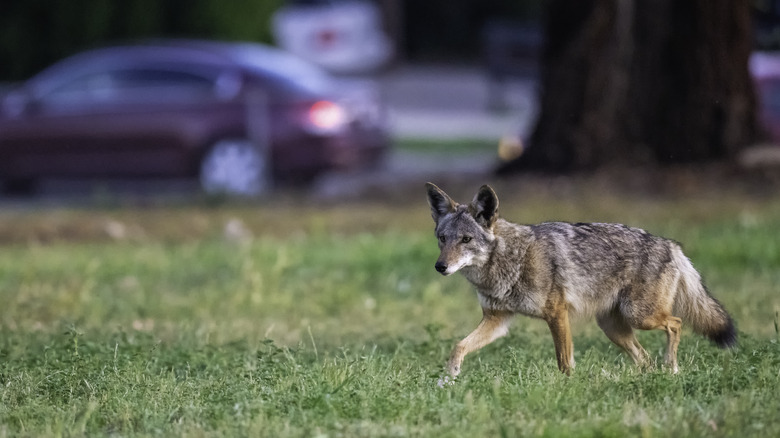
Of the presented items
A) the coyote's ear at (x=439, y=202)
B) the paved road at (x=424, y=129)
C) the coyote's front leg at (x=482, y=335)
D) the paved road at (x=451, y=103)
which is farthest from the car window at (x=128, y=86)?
the coyote's front leg at (x=482, y=335)

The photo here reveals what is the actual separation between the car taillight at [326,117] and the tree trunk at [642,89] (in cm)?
351

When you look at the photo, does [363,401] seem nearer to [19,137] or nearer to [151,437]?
[151,437]

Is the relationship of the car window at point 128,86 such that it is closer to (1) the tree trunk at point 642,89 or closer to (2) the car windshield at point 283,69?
(2) the car windshield at point 283,69

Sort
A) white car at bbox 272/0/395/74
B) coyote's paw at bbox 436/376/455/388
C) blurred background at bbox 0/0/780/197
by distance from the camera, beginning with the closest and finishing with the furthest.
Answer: coyote's paw at bbox 436/376/455/388, blurred background at bbox 0/0/780/197, white car at bbox 272/0/395/74

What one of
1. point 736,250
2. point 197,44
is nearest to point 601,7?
point 736,250

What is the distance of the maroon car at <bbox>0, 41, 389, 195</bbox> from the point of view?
54.1 ft

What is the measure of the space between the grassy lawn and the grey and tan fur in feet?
Answer: 0.62

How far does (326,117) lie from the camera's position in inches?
655

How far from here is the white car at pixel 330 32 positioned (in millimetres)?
32312

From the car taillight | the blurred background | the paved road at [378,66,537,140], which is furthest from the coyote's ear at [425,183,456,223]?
the paved road at [378,66,537,140]

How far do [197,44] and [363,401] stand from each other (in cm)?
1339

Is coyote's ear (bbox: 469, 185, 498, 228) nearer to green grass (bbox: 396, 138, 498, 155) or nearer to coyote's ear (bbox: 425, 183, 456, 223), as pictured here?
coyote's ear (bbox: 425, 183, 456, 223)

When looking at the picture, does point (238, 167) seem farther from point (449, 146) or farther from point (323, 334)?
A: point (323, 334)

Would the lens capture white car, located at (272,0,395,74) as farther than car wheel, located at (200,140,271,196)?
Yes
